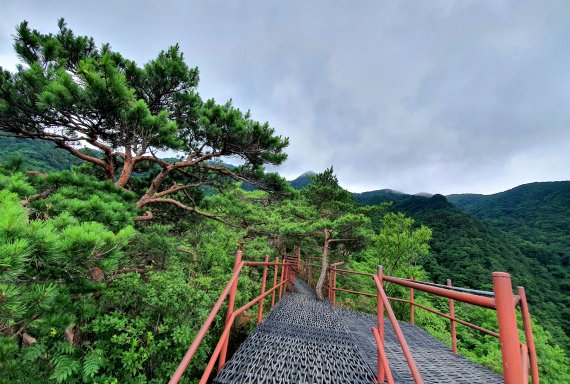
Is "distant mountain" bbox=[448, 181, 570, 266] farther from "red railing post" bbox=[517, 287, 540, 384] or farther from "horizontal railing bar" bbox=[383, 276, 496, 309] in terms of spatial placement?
"horizontal railing bar" bbox=[383, 276, 496, 309]

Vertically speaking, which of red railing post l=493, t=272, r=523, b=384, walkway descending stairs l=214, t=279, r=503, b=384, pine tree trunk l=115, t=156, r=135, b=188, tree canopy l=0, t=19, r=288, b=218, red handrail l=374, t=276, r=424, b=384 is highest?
tree canopy l=0, t=19, r=288, b=218

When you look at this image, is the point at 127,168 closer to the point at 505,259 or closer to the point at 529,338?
the point at 529,338

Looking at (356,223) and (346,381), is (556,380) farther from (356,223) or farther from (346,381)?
(346,381)

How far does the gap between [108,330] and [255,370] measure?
262 centimetres

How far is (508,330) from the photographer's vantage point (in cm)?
80

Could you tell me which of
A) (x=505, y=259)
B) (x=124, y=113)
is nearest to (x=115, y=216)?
(x=124, y=113)

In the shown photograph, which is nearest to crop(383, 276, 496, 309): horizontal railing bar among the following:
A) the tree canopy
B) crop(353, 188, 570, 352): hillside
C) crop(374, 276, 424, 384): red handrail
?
crop(374, 276, 424, 384): red handrail

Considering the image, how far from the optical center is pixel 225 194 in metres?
6.70

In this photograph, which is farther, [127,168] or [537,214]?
[537,214]

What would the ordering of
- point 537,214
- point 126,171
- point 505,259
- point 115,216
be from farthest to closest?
point 537,214 < point 505,259 < point 126,171 < point 115,216

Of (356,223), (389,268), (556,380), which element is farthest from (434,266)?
(356,223)

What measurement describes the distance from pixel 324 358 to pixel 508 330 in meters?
2.18

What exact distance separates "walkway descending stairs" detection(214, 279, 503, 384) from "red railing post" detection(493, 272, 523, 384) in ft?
5.60

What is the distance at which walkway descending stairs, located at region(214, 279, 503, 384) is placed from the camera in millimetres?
2047
